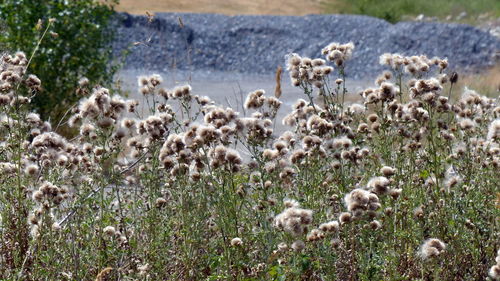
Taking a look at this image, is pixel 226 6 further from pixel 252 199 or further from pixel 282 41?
pixel 252 199

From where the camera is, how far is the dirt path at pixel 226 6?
28156 mm

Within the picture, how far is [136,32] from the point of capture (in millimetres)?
23906

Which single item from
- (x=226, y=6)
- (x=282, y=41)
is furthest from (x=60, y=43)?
(x=226, y=6)

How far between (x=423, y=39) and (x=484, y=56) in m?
2.13

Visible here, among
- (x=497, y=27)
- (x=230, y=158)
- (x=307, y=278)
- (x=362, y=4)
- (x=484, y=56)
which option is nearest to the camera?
(x=230, y=158)

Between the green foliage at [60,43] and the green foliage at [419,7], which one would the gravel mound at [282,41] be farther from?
the green foliage at [60,43]

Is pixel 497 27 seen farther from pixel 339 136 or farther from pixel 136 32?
pixel 339 136

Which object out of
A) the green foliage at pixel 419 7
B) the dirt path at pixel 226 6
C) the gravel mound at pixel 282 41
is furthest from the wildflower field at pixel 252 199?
A: the green foliage at pixel 419 7

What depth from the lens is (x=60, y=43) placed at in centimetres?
1060

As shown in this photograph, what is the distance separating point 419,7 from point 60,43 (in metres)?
24.5

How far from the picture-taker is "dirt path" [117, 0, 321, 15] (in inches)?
1109

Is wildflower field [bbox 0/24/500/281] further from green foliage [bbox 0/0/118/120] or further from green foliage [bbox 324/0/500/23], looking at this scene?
green foliage [bbox 324/0/500/23]

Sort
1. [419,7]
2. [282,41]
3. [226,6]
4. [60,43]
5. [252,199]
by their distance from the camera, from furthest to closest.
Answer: [419,7]
[226,6]
[282,41]
[60,43]
[252,199]

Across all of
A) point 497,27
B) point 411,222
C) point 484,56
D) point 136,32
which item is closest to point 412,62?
point 411,222
